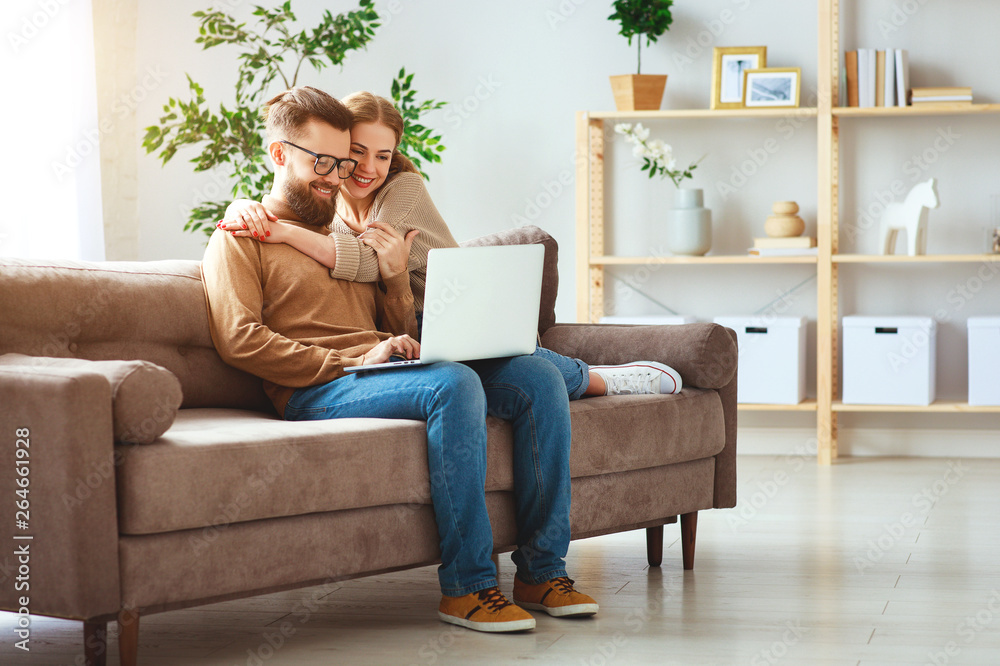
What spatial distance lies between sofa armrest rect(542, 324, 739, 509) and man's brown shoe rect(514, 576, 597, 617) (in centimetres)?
56

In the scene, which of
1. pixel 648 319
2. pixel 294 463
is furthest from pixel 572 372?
pixel 648 319

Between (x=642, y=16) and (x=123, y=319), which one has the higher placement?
(x=642, y=16)

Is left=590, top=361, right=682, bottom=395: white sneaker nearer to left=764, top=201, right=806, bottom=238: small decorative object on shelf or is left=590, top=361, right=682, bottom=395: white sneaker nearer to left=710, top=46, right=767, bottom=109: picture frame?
left=764, top=201, right=806, bottom=238: small decorative object on shelf

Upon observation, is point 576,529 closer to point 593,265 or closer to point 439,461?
point 439,461

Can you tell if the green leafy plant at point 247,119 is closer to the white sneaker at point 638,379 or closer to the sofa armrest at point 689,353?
the sofa armrest at point 689,353

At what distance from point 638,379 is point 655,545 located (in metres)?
0.39

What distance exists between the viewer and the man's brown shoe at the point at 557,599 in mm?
2016

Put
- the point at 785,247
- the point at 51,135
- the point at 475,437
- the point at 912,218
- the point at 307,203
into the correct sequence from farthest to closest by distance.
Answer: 1. the point at 785,247
2. the point at 912,218
3. the point at 51,135
4. the point at 307,203
5. the point at 475,437

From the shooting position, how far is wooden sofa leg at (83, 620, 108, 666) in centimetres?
158

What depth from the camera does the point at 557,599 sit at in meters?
2.02

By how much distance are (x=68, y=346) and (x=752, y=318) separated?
2.55 meters

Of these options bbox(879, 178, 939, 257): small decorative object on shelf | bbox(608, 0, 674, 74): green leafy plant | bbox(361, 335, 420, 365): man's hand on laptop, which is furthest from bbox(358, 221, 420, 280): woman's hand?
bbox(879, 178, 939, 257): small decorative object on shelf

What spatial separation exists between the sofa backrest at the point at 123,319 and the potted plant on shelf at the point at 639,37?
6.90 feet

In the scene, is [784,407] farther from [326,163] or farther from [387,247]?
[326,163]
